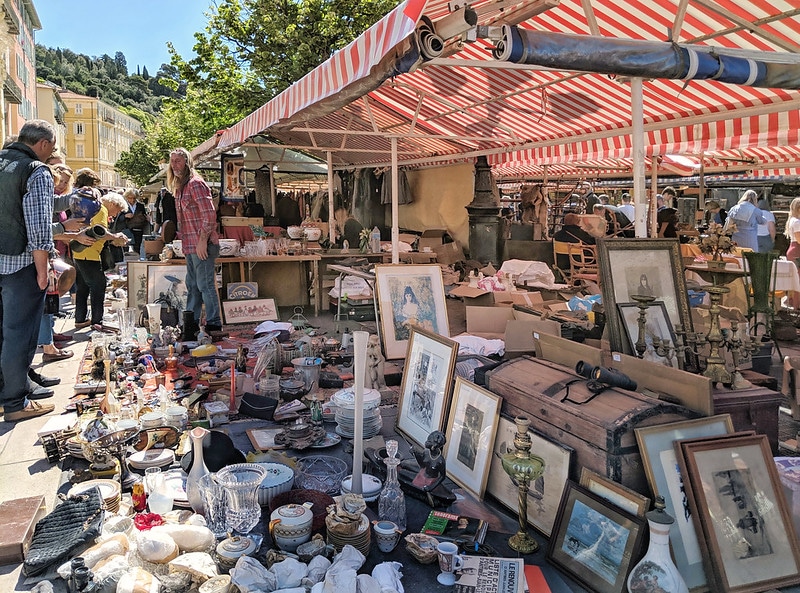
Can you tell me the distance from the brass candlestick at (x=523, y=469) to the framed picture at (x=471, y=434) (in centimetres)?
43

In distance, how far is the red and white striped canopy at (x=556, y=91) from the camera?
3477mm

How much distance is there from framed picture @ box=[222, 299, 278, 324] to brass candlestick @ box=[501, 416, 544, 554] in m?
5.62

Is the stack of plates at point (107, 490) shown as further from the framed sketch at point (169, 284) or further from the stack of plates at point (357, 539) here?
the framed sketch at point (169, 284)

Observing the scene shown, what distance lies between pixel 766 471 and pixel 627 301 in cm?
122

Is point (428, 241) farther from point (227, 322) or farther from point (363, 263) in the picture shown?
point (227, 322)

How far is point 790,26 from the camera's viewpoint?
3930 mm

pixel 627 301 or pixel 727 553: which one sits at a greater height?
pixel 627 301

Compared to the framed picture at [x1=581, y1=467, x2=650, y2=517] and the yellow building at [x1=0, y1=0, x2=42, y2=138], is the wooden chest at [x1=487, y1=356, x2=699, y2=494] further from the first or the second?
the yellow building at [x1=0, y1=0, x2=42, y2=138]

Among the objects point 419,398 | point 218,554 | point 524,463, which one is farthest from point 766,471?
point 218,554

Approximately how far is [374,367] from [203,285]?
336 cm

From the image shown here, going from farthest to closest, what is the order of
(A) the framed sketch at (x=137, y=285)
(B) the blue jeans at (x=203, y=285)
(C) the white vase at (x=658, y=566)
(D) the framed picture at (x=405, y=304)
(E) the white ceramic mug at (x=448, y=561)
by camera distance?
1. (A) the framed sketch at (x=137, y=285)
2. (B) the blue jeans at (x=203, y=285)
3. (D) the framed picture at (x=405, y=304)
4. (E) the white ceramic mug at (x=448, y=561)
5. (C) the white vase at (x=658, y=566)

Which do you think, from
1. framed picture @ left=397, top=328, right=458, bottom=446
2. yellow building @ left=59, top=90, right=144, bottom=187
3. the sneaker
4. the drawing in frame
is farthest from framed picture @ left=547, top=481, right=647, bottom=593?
yellow building @ left=59, top=90, right=144, bottom=187

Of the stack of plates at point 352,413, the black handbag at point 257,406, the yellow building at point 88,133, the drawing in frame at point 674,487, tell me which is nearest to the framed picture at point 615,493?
the drawing in frame at point 674,487

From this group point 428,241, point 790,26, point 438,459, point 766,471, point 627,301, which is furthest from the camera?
point 428,241
